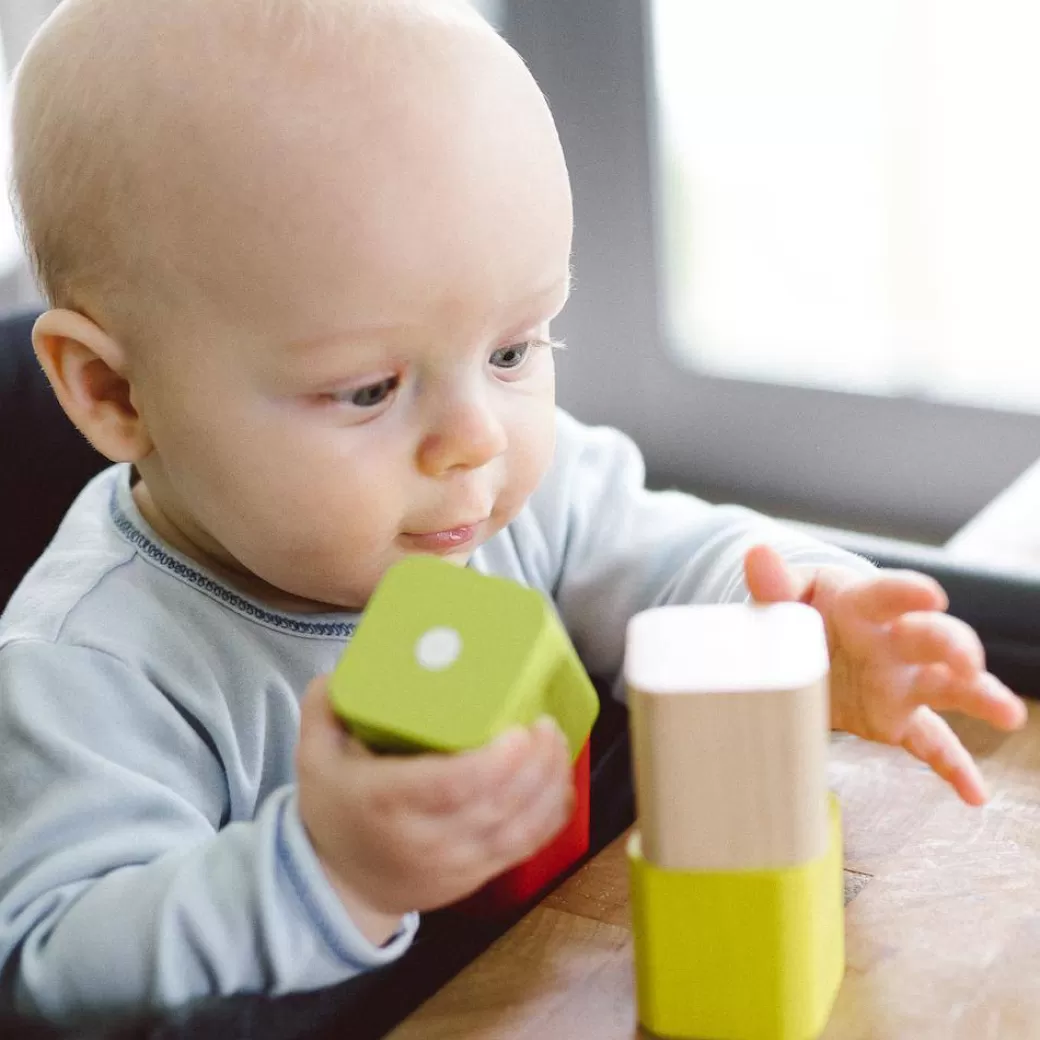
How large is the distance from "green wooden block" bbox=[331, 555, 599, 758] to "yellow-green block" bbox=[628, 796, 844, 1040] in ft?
0.20

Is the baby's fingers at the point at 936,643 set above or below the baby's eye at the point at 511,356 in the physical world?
below

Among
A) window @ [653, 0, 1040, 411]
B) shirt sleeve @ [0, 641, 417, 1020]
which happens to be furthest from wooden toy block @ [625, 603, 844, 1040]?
window @ [653, 0, 1040, 411]

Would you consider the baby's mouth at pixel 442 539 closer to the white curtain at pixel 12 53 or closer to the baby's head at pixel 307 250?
the baby's head at pixel 307 250

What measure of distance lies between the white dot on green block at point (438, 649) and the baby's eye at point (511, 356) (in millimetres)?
187

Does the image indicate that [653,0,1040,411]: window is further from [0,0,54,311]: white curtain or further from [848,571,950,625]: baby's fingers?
[0,0,54,311]: white curtain

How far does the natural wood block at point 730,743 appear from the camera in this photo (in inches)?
14.6

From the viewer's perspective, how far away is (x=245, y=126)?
1.63ft

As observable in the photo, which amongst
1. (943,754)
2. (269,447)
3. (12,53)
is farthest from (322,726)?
(12,53)

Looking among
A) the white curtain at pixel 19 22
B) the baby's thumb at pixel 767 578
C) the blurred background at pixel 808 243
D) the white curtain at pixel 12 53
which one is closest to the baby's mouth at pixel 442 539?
the baby's thumb at pixel 767 578

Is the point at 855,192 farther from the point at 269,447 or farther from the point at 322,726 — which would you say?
the point at 322,726

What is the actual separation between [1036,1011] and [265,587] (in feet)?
1.12

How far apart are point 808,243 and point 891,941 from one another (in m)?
0.75

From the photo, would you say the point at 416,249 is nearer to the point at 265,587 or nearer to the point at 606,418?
the point at 265,587

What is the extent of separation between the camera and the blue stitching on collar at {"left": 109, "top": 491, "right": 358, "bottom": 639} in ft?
2.02
